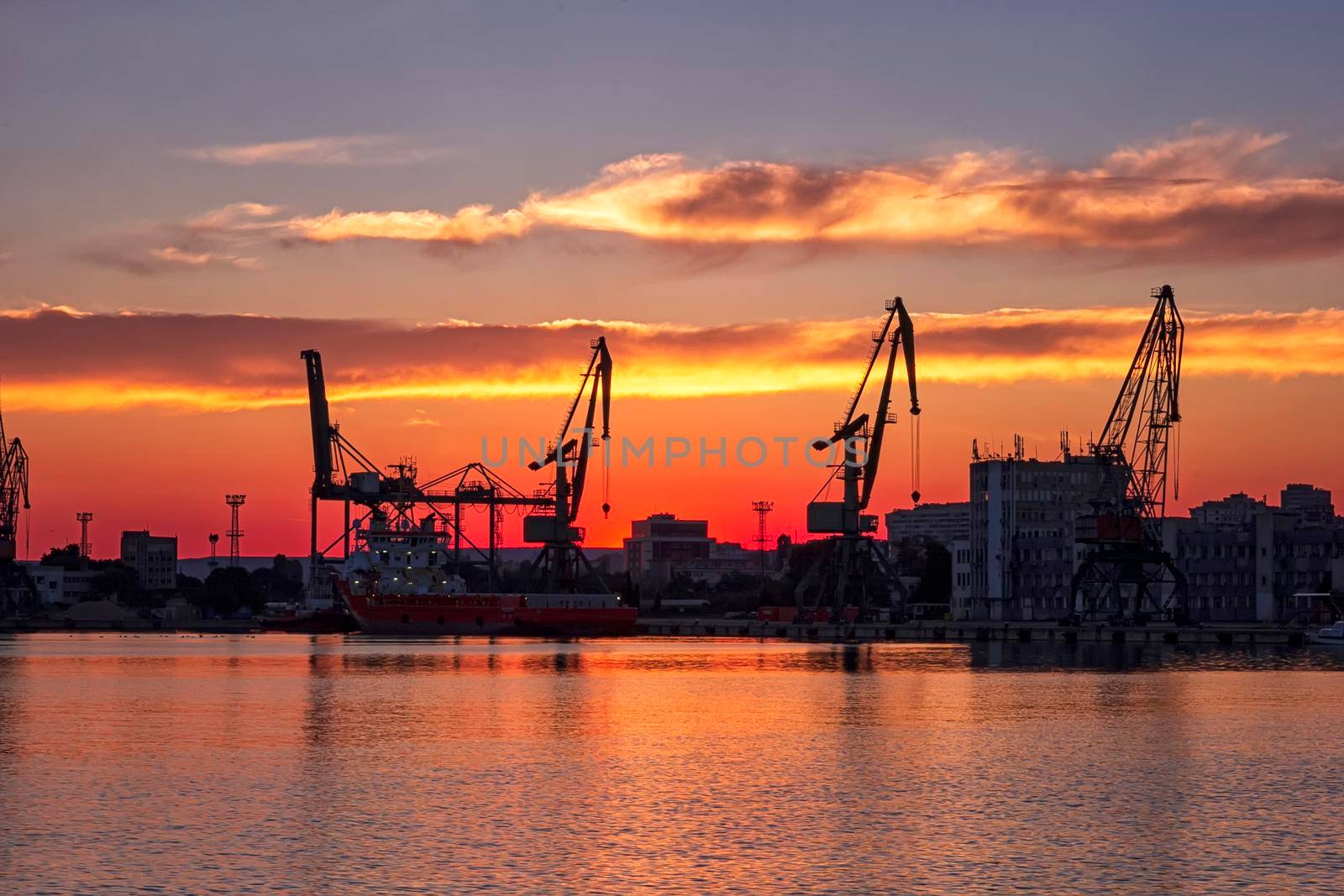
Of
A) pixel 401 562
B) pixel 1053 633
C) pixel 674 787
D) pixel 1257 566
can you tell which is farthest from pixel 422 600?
pixel 674 787

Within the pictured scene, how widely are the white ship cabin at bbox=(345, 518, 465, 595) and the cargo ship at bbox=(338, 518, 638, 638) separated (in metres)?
0.08

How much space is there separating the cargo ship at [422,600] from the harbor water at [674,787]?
83.9 metres

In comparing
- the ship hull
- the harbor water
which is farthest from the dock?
the harbor water

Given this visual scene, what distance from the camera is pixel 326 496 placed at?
190625 mm

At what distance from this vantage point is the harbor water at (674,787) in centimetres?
3162

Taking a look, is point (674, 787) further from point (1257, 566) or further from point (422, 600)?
point (1257, 566)

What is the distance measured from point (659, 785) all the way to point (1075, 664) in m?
73.0

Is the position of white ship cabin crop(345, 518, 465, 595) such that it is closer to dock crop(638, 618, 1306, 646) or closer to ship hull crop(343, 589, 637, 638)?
ship hull crop(343, 589, 637, 638)

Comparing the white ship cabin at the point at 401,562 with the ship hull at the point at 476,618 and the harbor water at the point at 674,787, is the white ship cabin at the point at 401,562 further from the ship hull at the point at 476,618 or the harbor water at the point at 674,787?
the harbor water at the point at 674,787

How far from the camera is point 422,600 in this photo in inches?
6826

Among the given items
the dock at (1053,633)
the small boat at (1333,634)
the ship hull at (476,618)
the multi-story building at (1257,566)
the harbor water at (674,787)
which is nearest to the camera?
the harbor water at (674,787)

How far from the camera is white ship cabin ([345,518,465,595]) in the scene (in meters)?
175

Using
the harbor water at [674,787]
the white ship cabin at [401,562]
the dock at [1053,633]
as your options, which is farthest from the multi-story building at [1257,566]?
the harbor water at [674,787]

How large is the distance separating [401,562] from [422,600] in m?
4.80
